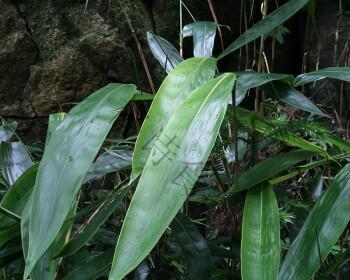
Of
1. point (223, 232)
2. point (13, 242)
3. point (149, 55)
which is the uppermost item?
point (149, 55)

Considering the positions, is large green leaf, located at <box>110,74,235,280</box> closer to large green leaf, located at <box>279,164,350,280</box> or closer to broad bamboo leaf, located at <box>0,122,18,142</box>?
large green leaf, located at <box>279,164,350,280</box>

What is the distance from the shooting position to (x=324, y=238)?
536mm

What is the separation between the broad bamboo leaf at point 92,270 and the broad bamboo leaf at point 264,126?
0.24m

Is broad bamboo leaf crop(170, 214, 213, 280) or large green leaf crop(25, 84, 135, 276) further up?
large green leaf crop(25, 84, 135, 276)

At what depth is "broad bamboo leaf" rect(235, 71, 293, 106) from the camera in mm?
551

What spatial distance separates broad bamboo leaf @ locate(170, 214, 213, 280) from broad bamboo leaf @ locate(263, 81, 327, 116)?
21cm

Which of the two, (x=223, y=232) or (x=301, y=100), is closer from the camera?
(x=301, y=100)

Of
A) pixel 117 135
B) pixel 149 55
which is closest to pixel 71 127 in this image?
pixel 149 55

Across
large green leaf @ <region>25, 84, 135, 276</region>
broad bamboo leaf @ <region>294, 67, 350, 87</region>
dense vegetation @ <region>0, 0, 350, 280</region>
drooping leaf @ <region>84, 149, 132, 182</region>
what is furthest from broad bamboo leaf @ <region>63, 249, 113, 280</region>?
broad bamboo leaf @ <region>294, 67, 350, 87</region>

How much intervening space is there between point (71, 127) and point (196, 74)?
0.43 ft

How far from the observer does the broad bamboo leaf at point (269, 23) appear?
60 centimetres

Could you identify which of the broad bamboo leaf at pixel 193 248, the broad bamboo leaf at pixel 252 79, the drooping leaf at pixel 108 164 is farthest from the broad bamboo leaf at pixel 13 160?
the broad bamboo leaf at pixel 252 79

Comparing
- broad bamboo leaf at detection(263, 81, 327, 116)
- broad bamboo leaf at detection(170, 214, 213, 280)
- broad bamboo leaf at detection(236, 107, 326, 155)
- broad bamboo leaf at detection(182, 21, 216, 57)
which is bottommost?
broad bamboo leaf at detection(170, 214, 213, 280)

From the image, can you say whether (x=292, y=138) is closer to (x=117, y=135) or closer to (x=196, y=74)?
(x=196, y=74)
